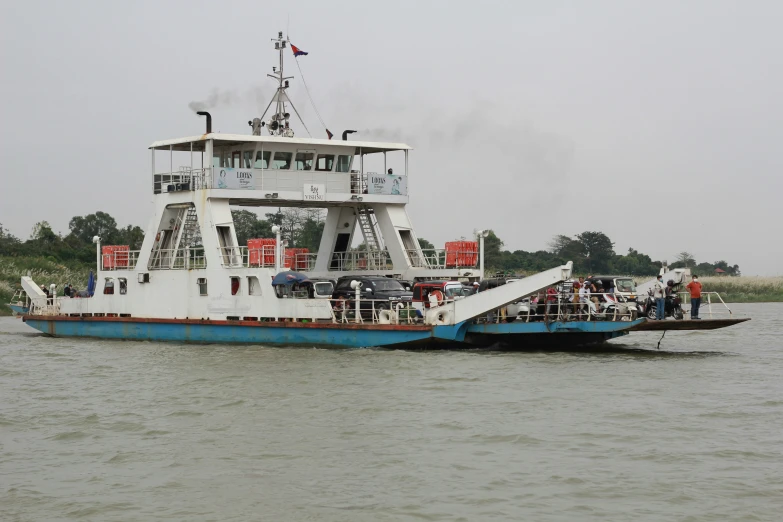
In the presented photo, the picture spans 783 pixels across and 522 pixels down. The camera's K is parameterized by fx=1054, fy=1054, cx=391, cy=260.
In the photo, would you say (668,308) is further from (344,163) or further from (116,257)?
(116,257)

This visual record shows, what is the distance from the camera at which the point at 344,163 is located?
2994cm

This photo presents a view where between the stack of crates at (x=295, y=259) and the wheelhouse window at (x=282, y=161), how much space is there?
2549 mm

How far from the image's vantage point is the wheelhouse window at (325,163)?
29.5 metres

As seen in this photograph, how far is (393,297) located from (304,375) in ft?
19.3

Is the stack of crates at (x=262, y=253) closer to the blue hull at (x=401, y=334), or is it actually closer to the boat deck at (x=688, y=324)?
the blue hull at (x=401, y=334)

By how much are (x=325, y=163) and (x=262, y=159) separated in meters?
2.02

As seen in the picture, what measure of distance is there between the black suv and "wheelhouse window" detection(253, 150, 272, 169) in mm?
4012

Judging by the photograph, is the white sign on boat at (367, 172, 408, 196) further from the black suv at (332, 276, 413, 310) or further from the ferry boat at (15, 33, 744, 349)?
the black suv at (332, 276, 413, 310)

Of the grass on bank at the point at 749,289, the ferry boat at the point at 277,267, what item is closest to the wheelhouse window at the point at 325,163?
the ferry boat at the point at 277,267

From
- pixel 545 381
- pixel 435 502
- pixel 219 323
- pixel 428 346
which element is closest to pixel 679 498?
pixel 435 502

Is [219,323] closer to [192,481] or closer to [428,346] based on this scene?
[428,346]

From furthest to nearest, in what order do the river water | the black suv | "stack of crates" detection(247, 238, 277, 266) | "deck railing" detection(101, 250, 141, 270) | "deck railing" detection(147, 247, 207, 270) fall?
"deck railing" detection(101, 250, 141, 270)
"deck railing" detection(147, 247, 207, 270)
"stack of crates" detection(247, 238, 277, 266)
the black suv
the river water

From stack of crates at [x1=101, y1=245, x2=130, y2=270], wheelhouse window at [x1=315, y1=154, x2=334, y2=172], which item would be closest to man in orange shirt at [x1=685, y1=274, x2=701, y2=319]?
wheelhouse window at [x1=315, y1=154, x2=334, y2=172]

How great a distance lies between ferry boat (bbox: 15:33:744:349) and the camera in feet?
79.7
